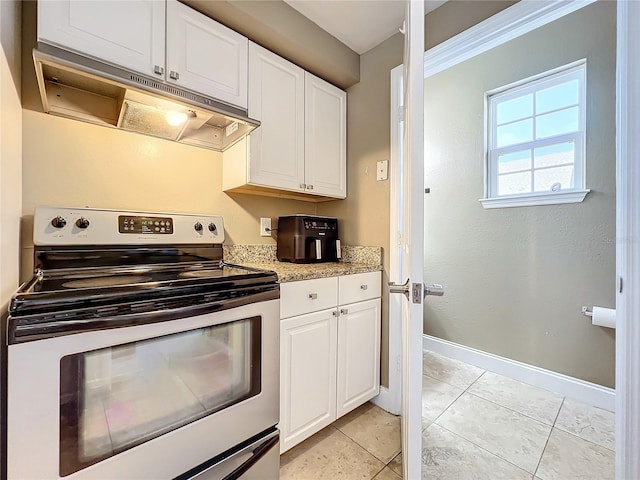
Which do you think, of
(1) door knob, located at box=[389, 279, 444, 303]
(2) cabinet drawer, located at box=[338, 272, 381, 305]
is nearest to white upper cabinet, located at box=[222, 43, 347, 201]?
(2) cabinet drawer, located at box=[338, 272, 381, 305]

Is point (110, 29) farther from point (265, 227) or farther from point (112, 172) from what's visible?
point (265, 227)

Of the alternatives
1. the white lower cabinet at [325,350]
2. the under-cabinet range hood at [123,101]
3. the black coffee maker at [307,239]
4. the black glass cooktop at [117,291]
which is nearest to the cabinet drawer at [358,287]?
the white lower cabinet at [325,350]

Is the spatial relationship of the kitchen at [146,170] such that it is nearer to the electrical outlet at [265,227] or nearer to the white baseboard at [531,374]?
the electrical outlet at [265,227]

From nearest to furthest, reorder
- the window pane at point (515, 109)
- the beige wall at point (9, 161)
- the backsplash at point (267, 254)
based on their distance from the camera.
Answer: the beige wall at point (9, 161)
the backsplash at point (267, 254)
the window pane at point (515, 109)

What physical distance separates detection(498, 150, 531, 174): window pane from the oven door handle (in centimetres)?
251

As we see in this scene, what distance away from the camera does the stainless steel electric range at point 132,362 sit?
67 cm

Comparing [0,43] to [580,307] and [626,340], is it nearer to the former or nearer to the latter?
[626,340]

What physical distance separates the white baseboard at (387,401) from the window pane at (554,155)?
2.03 m

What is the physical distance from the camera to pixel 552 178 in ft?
6.70

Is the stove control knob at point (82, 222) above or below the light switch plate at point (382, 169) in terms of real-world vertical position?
below

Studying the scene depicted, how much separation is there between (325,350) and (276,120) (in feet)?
4.29

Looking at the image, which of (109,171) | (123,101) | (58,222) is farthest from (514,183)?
(58,222)

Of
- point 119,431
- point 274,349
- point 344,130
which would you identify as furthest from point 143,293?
point 344,130

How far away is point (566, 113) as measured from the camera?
1994 mm
